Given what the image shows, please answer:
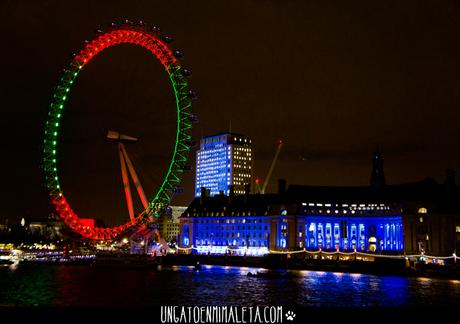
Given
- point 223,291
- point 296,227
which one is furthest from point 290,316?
point 296,227

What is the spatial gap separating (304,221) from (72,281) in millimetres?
69824

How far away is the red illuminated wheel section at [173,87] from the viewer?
72.5 m

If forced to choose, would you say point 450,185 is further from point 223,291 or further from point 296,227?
point 223,291

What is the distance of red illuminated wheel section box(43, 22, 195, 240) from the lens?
72.5 metres

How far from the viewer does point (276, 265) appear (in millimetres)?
101375

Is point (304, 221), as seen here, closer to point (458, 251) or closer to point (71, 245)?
point (458, 251)

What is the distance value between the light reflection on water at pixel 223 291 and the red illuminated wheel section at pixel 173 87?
11.3 m

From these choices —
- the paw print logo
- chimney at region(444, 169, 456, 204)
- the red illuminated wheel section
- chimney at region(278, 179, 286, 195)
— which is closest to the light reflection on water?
the red illuminated wheel section

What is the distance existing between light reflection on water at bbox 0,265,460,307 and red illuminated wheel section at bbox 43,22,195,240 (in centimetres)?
1128

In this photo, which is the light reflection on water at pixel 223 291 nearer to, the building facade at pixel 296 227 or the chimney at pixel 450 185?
the chimney at pixel 450 185

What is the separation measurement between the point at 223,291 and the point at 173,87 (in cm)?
2809

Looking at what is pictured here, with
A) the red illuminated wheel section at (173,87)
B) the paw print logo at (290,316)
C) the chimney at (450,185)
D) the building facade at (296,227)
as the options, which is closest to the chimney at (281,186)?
the building facade at (296,227)

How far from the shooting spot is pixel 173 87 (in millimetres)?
74375

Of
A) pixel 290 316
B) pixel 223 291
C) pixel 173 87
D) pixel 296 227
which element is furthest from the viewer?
pixel 296 227
